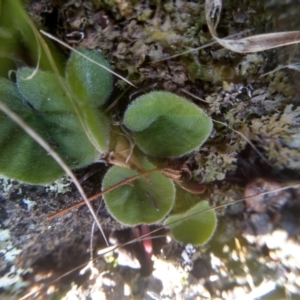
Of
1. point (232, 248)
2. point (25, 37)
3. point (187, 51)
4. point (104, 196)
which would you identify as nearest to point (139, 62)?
point (187, 51)

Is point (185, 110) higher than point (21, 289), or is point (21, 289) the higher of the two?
point (185, 110)

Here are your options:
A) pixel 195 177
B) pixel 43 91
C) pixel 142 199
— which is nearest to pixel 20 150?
pixel 43 91

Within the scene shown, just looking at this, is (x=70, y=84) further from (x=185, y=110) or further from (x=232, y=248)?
(x=232, y=248)

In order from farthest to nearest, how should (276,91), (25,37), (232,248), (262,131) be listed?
(232,248)
(262,131)
(276,91)
(25,37)

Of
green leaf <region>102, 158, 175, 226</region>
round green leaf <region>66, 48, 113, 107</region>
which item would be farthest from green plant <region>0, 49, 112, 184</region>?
green leaf <region>102, 158, 175, 226</region>

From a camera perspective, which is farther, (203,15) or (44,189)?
(44,189)

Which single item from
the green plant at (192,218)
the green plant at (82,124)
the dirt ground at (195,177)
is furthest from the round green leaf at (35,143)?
the green plant at (192,218)

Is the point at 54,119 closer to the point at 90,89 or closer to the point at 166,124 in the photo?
the point at 90,89

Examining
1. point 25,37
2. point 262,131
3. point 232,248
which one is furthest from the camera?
point 232,248
